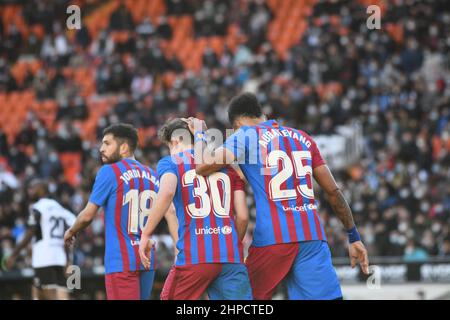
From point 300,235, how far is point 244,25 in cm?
1965

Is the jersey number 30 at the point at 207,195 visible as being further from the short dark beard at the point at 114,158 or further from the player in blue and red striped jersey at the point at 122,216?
the short dark beard at the point at 114,158

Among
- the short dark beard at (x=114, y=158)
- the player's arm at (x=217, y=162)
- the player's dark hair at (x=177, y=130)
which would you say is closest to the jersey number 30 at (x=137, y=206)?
the short dark beard at (x=114, y=158)

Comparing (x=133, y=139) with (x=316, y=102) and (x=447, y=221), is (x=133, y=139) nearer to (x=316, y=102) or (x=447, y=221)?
(x=447, y=221)

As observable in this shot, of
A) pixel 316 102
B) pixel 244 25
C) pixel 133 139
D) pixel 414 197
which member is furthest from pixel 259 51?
pixel 133 139

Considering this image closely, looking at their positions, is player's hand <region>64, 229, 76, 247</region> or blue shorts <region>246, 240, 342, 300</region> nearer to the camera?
blue shorts <region>246, 240, 342, 300</region>

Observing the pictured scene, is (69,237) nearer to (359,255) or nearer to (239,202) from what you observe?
(239,202)

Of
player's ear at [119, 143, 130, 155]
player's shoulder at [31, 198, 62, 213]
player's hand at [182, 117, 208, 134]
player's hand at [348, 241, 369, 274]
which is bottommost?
player's hand at [348, 241, 369, 274]

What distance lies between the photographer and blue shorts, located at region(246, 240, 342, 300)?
6762 mm

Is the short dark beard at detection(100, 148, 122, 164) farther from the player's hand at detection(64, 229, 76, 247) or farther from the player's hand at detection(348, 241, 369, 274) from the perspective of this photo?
the player's hand at detection(348, 241, 369, 274)

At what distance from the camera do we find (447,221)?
17.8 meters

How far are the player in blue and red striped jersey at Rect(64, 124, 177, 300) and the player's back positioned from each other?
3049 millimetres

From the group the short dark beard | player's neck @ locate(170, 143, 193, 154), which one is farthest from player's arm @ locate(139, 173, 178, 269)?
the short dark beard
